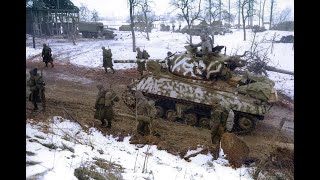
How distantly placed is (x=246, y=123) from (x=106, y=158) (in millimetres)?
4258

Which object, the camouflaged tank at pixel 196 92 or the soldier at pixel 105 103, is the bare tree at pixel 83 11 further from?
the soldier at pixel 105 103

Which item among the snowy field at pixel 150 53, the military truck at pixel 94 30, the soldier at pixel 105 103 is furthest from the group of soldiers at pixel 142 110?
the military truck at pixel 94 30

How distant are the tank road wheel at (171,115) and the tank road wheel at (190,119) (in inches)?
13.3

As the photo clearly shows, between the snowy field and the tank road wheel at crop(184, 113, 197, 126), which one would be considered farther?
the snowy field

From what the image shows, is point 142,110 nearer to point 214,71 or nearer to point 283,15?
point 214,71

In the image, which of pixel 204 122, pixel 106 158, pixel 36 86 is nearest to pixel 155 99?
pixel 204 122

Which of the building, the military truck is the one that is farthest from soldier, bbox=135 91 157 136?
the military truck

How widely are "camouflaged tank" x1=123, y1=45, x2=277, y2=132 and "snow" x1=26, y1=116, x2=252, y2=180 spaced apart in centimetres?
179

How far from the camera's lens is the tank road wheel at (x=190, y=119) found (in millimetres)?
9680

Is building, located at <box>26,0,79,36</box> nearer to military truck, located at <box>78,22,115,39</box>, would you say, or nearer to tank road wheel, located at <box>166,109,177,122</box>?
military truck, located at <box>78,22,115,39</box>

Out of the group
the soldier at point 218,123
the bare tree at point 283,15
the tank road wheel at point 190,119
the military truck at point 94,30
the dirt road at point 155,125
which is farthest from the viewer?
the military truck at point 94,30

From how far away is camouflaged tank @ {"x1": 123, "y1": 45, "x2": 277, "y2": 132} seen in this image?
9.16 metres

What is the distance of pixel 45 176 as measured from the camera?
4488mm
